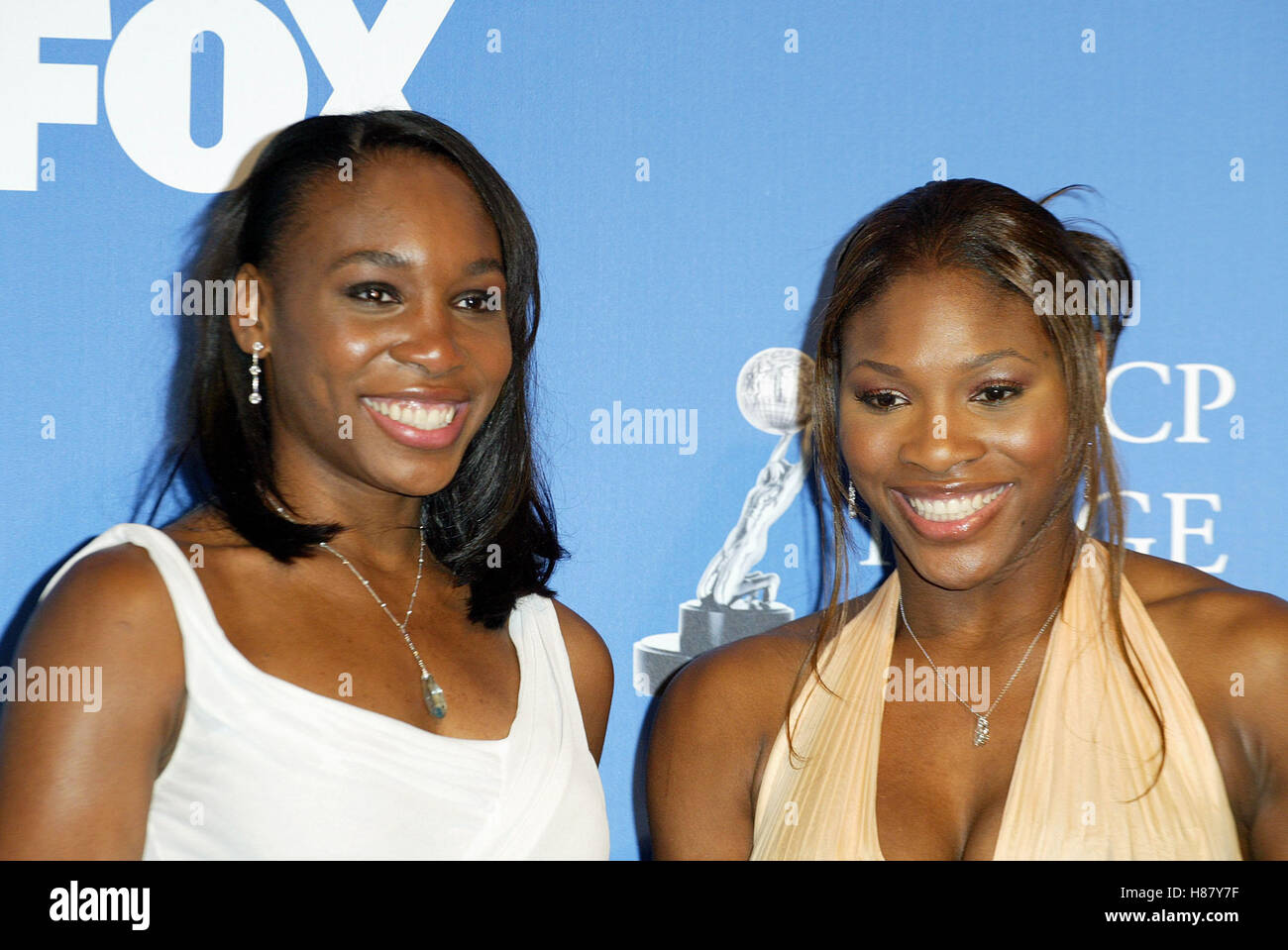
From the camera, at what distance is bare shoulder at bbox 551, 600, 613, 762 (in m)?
2.04

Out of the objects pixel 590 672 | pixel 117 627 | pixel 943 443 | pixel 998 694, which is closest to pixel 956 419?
pixel 943 443

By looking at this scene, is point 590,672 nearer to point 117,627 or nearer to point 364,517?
point 364,517

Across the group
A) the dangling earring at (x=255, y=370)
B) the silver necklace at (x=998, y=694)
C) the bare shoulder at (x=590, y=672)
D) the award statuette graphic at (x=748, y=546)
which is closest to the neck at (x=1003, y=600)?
the silver necklace at (x=998, y=694)

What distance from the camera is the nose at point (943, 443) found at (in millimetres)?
1818

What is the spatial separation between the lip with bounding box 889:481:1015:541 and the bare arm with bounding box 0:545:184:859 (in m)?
1.06

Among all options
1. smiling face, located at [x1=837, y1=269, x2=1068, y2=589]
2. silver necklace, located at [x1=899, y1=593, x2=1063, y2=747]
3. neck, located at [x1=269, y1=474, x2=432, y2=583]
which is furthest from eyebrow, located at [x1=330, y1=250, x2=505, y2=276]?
silver necklace, located at [x1=899, y1=593, x2=1063, y2=747]

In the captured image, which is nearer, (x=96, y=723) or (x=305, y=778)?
(x=96, y=723)

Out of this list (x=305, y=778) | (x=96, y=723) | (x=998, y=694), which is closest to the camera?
(x=96, y=723)

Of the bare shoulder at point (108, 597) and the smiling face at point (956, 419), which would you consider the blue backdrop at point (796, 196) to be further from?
the bare shoulder at point (108, 597)

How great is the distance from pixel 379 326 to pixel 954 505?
0.89 meters

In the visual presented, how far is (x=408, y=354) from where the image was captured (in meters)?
1.73

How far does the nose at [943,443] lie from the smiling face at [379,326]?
0.65m

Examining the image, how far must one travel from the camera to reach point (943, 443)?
5.99ft
